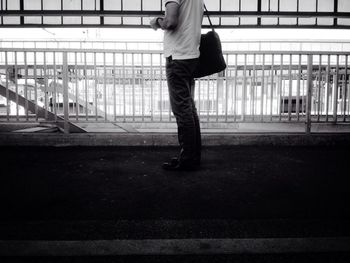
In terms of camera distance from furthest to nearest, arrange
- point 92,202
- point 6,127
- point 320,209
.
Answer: point 6,127
point 92,202
point 320,209

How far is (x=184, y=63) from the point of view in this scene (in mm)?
3410

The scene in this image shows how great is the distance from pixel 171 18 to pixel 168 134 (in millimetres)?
2217

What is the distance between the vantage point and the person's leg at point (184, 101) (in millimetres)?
3410

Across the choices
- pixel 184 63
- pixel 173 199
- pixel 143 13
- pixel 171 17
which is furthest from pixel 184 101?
pixel 143 13

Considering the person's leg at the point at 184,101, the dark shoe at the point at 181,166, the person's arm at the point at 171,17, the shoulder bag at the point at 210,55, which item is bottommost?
the dark shoe at the point at 181,166

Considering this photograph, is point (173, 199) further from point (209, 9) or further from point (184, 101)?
point (209, 9)

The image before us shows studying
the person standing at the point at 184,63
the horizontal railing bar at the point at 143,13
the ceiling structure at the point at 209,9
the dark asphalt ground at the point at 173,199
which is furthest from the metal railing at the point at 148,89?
the ceiling structure at the point at 209,9

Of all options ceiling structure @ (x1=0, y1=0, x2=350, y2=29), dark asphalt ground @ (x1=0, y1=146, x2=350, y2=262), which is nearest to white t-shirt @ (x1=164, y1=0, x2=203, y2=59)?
dark asphalt ground @ (x1=0, y1=146, x2=350, y2=262)

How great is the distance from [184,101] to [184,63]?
1.15ft

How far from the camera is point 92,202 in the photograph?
2512 mm

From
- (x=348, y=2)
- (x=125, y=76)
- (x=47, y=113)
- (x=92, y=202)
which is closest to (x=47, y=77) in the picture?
(x=47, y=113)

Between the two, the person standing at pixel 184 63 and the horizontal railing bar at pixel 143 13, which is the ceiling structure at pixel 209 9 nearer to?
the horizontal railing bar at pixel 143 13

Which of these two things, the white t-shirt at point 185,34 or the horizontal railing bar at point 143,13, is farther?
the horizontal railing bar at point 143,13

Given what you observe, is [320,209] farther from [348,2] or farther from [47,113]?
[348,2]
